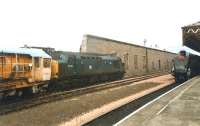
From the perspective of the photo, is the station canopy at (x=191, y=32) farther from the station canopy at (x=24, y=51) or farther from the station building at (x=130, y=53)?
the station canopy at (x=24, y=51)

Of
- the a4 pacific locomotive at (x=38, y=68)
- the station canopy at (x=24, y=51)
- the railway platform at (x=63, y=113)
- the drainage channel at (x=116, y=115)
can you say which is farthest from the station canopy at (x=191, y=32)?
the station canopy at (x=24, y=51)

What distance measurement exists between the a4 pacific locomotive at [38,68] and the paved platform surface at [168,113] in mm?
6609

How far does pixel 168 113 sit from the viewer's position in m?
12.6

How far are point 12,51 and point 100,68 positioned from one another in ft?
47.5

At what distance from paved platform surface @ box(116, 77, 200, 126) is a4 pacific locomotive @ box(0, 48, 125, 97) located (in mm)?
6609

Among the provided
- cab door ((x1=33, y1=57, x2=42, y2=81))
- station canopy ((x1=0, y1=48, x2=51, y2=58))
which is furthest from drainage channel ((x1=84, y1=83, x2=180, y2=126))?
station canopy ((x1=0, y1=48, x2=51, y2=58))

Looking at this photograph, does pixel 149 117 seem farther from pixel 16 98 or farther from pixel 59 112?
pixel 16 98

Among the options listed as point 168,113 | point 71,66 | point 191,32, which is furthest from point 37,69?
point 191,32

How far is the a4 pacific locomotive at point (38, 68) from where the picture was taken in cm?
1556

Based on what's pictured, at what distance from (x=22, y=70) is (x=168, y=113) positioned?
8040 millimetres

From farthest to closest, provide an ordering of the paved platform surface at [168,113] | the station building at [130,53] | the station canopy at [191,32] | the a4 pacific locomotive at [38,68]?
the station canopy at [191,32] < the station building at [130,53] < the a4 pacific locomotive at [38,68] < the paved platform surface at [168,113]

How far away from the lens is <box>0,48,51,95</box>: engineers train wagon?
50.2 ft

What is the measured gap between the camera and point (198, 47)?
136 feet

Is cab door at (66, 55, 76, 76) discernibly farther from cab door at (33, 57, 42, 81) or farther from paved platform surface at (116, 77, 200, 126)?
paved platform surface at (116, 77, 200, 126)
